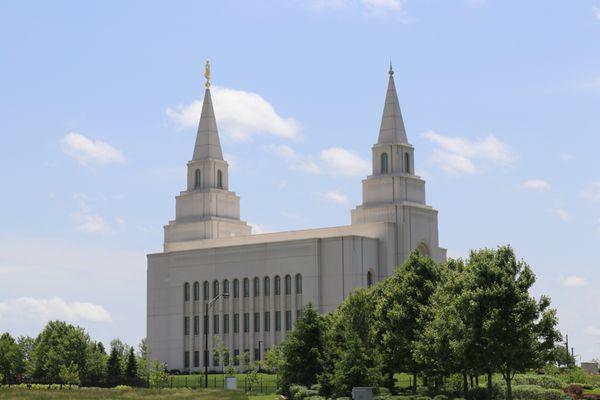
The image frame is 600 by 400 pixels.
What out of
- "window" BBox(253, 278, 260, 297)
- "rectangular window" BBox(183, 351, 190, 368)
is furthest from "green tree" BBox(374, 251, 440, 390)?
"rectangular window" BBox(183, 351, 190, 368)

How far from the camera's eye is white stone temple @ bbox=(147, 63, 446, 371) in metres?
105

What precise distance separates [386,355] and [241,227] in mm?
60575

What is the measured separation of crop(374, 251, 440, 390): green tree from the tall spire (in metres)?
44.4

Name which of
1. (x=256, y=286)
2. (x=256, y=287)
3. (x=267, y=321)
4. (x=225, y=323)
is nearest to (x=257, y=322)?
(x=267, y=321)

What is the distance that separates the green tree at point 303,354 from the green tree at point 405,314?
372 cm

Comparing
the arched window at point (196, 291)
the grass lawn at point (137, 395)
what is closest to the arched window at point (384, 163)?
the arched window at point (196, 291)

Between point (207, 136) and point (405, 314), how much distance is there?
2395 inches

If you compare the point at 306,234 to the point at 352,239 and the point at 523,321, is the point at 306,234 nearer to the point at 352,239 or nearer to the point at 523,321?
the point at 352,239

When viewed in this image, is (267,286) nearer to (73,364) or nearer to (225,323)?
(225,323)

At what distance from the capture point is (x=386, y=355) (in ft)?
201

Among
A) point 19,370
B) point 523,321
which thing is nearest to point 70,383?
point 19,370

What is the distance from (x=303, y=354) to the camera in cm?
6388

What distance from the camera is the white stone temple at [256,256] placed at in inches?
4122

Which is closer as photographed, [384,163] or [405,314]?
Result: [405,314]
